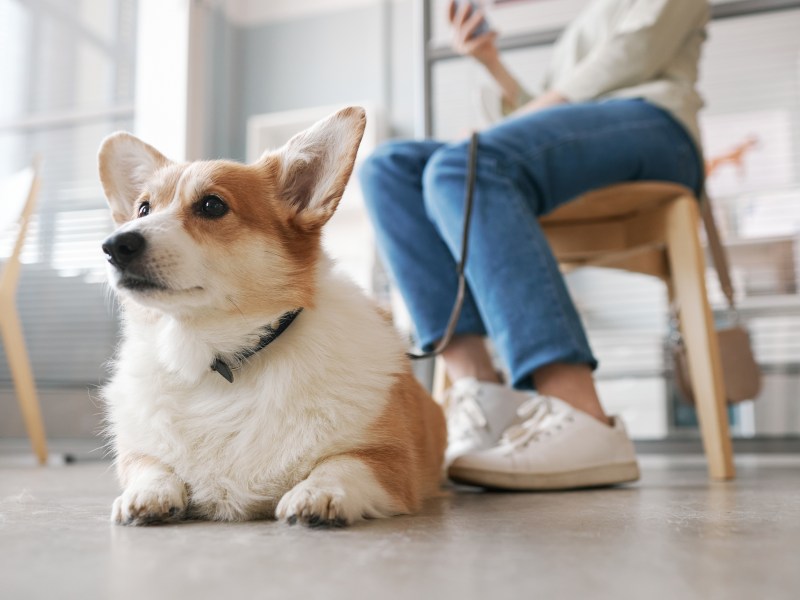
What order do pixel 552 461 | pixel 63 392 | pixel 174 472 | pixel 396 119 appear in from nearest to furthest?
1. pixel 174 472
2. pixel 552 461
3. pixel 63 392
4. pixel 396 119

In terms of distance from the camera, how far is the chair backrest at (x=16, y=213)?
2.20m

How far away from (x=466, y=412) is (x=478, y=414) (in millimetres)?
25

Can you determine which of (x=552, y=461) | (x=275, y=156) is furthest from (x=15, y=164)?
(x=552, y=461)

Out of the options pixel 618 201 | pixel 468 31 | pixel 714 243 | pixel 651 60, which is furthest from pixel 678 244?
pixel 468 31

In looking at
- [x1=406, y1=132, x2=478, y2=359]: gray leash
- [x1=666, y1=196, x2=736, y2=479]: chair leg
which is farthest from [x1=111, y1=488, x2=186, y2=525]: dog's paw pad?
[x1=666, y1=196, x2=736, y2=479]: chair leg

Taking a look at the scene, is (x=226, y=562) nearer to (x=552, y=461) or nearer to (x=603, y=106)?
(x=552, y=461)

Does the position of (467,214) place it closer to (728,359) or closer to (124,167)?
(124,167)

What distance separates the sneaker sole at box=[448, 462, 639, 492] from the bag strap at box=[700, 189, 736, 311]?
26.4 inches

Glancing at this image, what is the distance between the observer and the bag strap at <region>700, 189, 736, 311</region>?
1.64 meters

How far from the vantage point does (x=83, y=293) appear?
2.98m

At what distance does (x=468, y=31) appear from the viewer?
1.70 metres

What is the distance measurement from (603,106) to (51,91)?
237cm

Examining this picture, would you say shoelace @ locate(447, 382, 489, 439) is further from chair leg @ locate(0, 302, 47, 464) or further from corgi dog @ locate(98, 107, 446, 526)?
chair leg @ locate(0, 302, 47, 464)

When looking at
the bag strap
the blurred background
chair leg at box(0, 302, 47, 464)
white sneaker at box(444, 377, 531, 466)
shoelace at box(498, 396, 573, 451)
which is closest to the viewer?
shoelace at box(498, 396, 573, 451)
